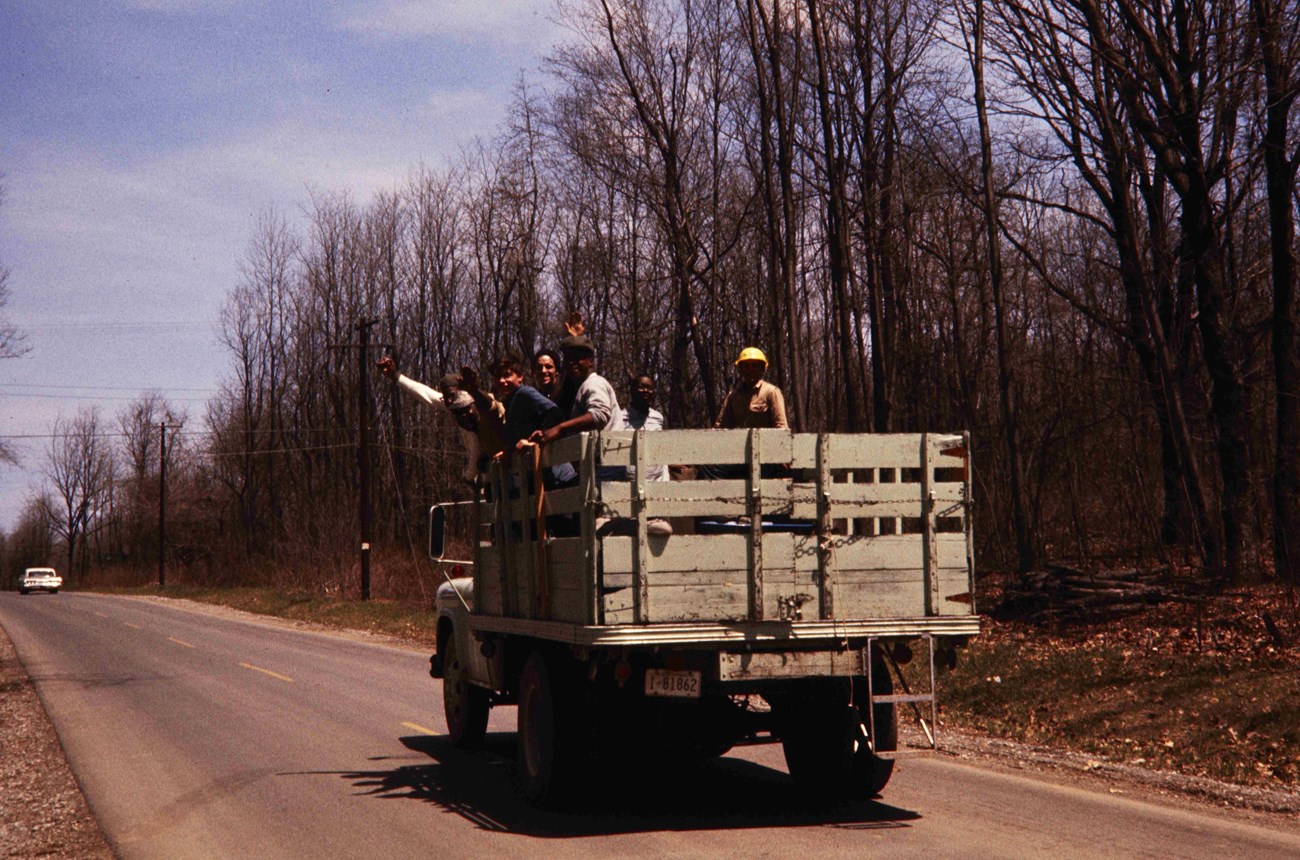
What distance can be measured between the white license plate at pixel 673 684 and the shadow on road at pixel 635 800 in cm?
88

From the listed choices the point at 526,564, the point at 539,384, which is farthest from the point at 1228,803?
the point at 539,384

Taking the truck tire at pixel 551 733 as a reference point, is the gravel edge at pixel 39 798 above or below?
below

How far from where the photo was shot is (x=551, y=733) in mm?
7230

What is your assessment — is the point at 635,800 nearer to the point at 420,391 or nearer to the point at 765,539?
the point at 765,539

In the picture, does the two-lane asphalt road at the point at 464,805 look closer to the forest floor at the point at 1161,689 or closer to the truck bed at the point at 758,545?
the truck bed at the point at 758,545

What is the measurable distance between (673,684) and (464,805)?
199 centimetres

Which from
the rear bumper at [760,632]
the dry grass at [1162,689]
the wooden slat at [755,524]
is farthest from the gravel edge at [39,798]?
the dry grass at [1162,689]

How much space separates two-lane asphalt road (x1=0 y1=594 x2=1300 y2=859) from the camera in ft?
21.7

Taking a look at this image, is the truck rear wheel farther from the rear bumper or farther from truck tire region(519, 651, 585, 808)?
truck tire region(519, 651, 585, 808)

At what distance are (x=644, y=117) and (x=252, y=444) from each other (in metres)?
40.0

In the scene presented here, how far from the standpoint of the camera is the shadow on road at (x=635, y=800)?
23.5 feet

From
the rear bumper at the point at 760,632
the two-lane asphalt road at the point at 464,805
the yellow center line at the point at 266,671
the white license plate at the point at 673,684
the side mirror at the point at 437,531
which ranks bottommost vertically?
the yellow center line at the point at 266,671

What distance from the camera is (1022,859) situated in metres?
6.22

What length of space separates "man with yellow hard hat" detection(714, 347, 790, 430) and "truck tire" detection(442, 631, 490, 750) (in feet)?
9.75
